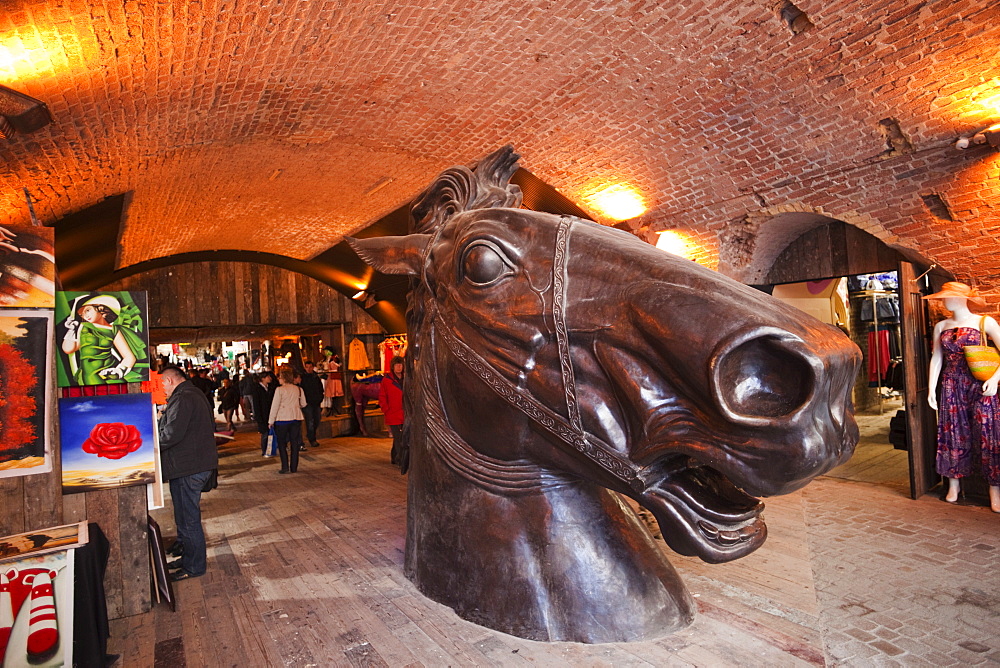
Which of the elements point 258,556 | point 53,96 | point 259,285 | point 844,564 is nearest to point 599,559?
point 844,564

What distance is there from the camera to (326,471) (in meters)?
8.00

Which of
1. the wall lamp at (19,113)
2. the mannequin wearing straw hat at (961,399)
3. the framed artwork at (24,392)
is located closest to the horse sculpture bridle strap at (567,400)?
the framed artwork at (24,392)

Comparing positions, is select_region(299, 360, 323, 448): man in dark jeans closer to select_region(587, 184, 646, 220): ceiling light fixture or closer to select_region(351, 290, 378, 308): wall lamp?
select_region(351, 290, 378, 308): wall lamp

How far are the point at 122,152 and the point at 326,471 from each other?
175 inches

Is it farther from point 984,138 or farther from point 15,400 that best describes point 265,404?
point 984,138

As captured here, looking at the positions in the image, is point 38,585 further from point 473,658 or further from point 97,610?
point 473,658

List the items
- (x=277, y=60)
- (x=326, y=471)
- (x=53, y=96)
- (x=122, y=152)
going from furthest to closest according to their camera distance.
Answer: (x=326, y=471) < (x=122, y=152) < (x=277, y=60) < (x=53, y=96)

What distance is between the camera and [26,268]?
10.8 ft

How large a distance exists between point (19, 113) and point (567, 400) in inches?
202

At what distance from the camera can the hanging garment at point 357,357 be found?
1591 centimetres

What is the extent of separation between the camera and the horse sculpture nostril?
1.24 meters

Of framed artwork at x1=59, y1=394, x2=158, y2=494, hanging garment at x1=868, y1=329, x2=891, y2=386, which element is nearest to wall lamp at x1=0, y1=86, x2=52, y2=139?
framed artwork at x1=59, y1=394, x2=158, y2=494

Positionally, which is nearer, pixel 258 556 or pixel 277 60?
pixel 258 556

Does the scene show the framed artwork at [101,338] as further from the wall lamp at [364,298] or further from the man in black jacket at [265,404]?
the wall lamp at [364,298]
